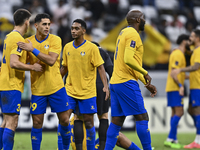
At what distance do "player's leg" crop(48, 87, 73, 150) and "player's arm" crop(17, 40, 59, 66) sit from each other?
519 mm

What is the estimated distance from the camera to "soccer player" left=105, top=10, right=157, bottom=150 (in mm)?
4902

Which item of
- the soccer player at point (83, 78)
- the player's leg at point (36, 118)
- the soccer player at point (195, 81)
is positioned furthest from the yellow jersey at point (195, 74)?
the player's leg at point (36, 118)

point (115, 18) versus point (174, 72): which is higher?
point (115, 18)

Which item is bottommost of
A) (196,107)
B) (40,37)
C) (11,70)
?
(196,107)

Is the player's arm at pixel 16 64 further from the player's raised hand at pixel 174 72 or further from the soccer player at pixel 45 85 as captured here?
the player's raised hand at pixel 174 72

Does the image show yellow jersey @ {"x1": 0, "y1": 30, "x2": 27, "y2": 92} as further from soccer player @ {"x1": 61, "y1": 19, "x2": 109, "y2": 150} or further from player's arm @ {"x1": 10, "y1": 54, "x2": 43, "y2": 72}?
soccer player @ {"x1": 61, "y1": 19, "x2": 109, "y2": 150}

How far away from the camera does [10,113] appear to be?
5211 mm

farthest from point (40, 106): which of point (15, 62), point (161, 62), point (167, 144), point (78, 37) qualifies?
point (161, 62)

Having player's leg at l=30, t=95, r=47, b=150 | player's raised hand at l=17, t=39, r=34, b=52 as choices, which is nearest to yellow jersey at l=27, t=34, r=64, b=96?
player's leg at l=30, t=95, r=47, b=150

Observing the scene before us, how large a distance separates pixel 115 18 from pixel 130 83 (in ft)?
34.4

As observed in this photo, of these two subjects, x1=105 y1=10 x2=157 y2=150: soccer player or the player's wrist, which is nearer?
x1=105 y1=10 x2=157 y2=150: soccer player

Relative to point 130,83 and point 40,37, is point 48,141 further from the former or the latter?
point 130,83

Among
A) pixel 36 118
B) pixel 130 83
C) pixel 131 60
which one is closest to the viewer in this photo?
pixel 131 60

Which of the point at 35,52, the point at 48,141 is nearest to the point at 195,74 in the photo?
the point at 48,141
